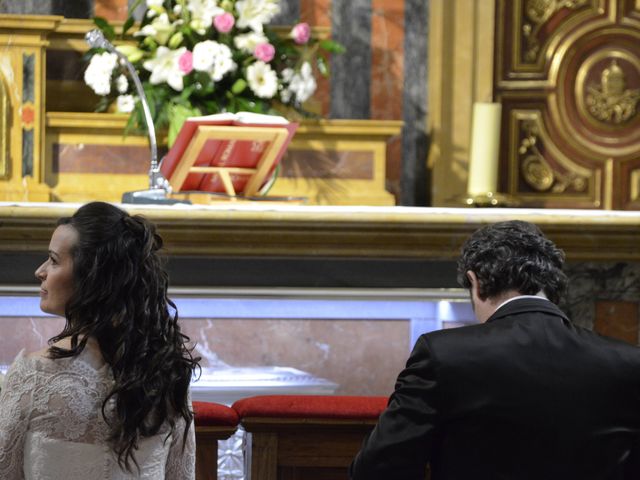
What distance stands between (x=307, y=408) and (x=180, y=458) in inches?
33.6

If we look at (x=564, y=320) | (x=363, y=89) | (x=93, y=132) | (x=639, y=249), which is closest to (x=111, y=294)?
(x=564, y=320)

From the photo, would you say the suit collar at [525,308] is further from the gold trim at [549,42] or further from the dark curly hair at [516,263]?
the gold trim at [549,42]

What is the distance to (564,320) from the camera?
2656 mm

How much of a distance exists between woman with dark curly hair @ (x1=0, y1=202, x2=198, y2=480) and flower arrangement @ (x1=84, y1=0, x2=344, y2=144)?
3.40m

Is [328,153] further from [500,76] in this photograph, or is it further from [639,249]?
[639,249]

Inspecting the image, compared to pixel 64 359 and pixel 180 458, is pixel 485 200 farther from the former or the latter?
pixel 64 359

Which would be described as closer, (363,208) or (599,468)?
(599,468)

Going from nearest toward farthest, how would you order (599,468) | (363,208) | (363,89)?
1. (599,468)
2. (363,208)
3. (363,89)

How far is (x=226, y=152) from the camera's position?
4723 mm

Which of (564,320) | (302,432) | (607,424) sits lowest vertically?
(302,432)

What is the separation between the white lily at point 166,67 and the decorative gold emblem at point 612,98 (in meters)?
2.48

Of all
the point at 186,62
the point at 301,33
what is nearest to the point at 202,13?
the point at 186,62

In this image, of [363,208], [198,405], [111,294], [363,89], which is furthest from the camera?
[363,89]

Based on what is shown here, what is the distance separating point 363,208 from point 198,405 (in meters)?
1.02
